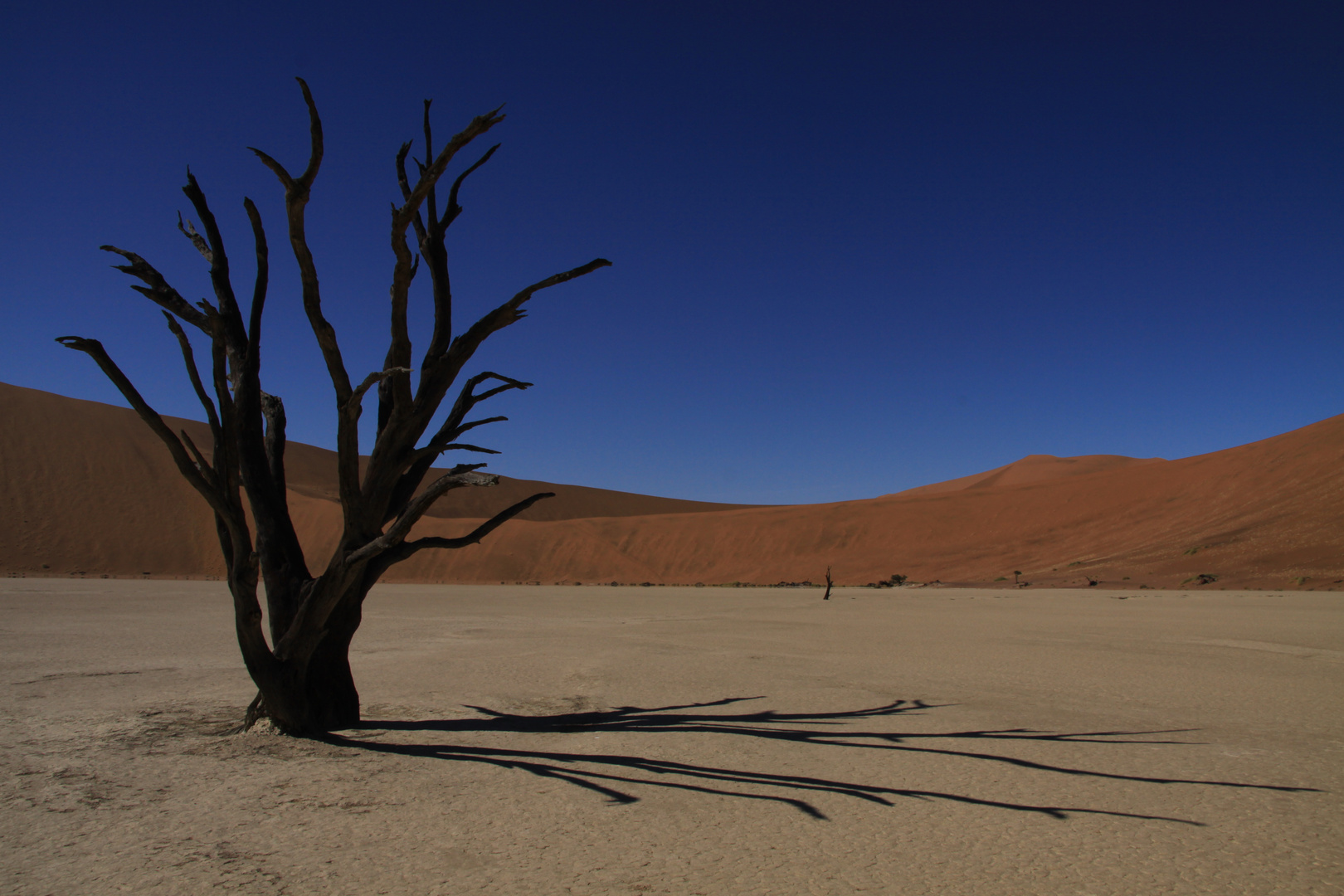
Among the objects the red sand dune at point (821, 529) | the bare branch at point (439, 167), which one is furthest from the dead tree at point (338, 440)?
the red sand dune at point (821, 529)

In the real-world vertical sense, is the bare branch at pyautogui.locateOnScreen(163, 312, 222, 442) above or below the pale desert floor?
above

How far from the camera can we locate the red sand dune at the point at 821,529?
31.3 metres

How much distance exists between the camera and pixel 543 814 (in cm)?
403

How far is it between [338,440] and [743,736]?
3.72 meters

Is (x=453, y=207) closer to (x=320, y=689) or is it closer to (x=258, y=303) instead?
(x=258, y=303)

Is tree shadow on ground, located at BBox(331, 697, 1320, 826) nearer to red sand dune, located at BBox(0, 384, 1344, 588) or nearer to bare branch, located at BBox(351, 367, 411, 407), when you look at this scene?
bare branch, located at BBox(351, 367, 411, 407)

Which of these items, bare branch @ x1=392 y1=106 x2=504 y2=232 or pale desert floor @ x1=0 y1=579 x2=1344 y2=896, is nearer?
pale desert floor @ x1=0 y1=579 x2=1344 y2=896

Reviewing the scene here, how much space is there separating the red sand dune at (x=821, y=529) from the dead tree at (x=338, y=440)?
28716 millimetres

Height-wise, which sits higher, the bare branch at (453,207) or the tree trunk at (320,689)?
the bare branch at (453,207)

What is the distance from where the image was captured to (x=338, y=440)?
5637 millimetres

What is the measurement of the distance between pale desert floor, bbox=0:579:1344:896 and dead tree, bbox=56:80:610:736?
0.66 meters

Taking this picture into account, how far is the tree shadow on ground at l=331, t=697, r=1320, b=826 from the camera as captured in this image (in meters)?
4.44

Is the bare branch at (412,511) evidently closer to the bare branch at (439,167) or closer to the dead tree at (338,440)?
the dead tree at (338,440)

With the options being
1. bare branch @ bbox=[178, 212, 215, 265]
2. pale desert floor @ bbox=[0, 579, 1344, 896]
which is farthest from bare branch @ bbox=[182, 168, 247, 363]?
pale desert floor @ bbox=[0, 579, 1344, 896]
